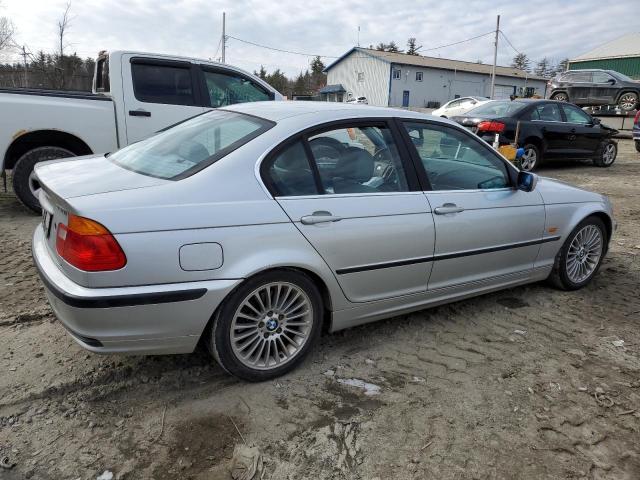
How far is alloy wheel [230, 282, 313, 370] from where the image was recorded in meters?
2.76

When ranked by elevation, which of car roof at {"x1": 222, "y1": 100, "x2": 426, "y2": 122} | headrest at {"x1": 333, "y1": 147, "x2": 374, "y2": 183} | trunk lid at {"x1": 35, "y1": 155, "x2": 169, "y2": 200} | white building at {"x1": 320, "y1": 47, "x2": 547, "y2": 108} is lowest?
trunk lid at {"x1": 35, "y1": 155, "x2": 169, "y2": 200}

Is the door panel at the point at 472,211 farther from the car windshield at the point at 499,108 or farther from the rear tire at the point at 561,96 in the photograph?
the rear tire at the point at 561,96

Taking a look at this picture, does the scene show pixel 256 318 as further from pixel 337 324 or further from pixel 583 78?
pixel 583 78

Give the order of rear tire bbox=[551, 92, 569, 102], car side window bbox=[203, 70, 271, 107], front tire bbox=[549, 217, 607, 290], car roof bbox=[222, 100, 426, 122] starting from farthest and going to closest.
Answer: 1. rear tire bbox=[551, 92, 569, 102]
2. car side window bbox=[203, 70, 271, 107]
3. front tire bbox=[549, 217, 607, 290]
4. car roof bbox=[222, 100, 426, 122]

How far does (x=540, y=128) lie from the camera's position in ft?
34.4

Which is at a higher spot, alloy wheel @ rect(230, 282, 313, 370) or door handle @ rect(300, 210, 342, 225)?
door handle @ rect(300, 210, 342, 225)

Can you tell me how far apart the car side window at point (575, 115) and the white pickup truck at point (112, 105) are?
7230 millimetres

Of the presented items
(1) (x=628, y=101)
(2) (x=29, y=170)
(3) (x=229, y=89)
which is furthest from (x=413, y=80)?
(2) (x=29, y=170)

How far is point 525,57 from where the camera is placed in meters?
89.5

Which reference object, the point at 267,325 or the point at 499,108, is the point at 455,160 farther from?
the point at 499,108

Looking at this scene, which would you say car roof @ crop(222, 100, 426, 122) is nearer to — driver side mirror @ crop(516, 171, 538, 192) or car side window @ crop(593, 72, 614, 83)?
driver side mirror @ crop(516, 171, 538, 192)

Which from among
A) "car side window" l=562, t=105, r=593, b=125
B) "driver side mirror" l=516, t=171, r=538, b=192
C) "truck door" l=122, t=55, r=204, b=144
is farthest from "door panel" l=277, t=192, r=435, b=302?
"car side window" l=562, t=105, r=593, b=125

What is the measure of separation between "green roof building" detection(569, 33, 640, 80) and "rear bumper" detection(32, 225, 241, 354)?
49.4 metres

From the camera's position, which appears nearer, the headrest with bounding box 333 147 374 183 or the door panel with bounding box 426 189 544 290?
the headrest with bounding box 333 147 374 183
